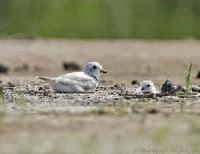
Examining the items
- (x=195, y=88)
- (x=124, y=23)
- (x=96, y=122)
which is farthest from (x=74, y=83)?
(x=124, y=23)

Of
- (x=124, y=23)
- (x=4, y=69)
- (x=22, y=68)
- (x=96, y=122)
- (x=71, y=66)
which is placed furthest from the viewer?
(x=124, y=23)

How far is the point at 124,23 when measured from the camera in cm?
2192

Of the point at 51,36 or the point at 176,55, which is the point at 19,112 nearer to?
the point at 176,55

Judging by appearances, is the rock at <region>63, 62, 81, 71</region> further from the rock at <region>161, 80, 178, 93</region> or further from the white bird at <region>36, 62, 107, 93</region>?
the rock at <region>161, 80, 178, 93</region>

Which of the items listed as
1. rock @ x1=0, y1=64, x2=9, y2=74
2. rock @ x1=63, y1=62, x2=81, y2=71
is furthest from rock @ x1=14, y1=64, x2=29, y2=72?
rock @ x1=63, y1=62, x2=81, y2=71

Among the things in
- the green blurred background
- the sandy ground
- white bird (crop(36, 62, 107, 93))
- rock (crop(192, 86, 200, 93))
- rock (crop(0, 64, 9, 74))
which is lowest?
the sandy ground

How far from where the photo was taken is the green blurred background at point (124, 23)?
805 inches

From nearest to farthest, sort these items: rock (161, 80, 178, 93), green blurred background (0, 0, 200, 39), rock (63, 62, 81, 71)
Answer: rock (161, 80, 178, 93)
rock (63, 62, 81, 71)
green blurred background (0, 0, 200, 39)

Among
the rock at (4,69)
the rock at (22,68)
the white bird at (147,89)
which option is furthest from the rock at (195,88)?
the rock at (22,68)

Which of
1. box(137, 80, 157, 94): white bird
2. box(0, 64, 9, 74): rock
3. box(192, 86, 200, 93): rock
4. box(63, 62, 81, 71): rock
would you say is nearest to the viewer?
box(137, 80, 157, 94): white bird

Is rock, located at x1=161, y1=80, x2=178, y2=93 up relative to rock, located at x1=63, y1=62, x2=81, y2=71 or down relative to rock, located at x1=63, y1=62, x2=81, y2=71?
down

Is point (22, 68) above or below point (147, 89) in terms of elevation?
above

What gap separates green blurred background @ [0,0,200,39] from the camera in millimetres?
20438

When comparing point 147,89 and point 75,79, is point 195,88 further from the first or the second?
point 75,79
